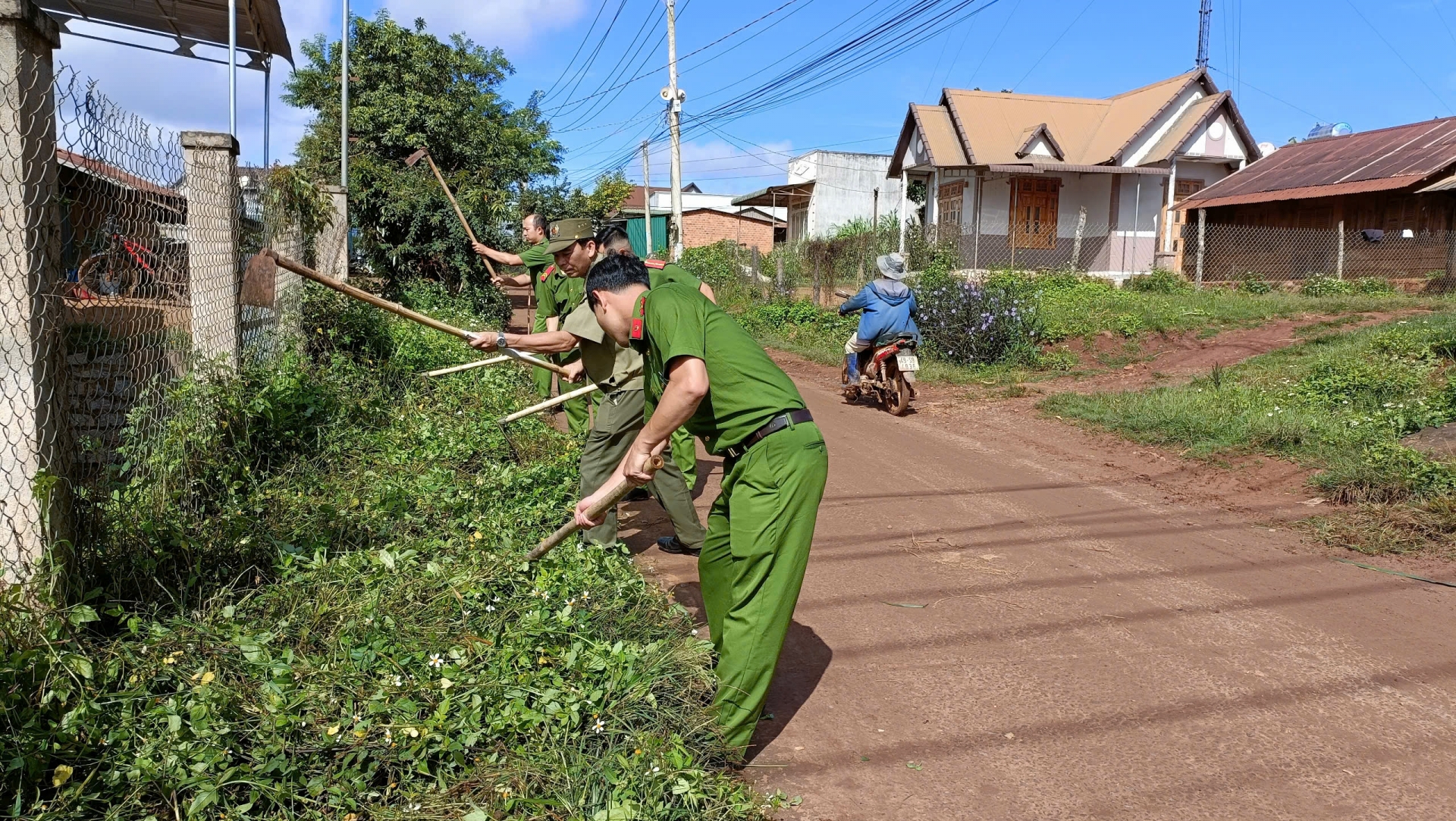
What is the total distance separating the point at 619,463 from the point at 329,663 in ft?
7.56

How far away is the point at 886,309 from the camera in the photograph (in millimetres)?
10234

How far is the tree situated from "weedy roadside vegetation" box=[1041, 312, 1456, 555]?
9.22 m

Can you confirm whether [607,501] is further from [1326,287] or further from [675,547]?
[1326,287]

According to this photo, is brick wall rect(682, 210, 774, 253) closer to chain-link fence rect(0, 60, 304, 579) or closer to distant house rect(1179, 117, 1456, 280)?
distant house rect(1179, 117, 1456, 280)

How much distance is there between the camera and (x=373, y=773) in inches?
117

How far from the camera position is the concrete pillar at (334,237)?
34.4 ft

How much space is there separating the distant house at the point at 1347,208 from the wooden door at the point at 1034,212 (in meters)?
2.93

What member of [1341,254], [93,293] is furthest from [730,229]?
[93,293]

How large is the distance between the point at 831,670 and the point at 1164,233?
74.6 feet

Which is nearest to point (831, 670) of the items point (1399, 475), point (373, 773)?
point (373, 773)

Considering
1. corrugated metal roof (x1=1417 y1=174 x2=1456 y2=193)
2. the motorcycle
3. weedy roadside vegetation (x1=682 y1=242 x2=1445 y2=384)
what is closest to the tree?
weedy roadside vegetation (x1=682 y1=242 x2=1445 y2=384)

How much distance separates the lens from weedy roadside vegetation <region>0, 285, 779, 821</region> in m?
2.80

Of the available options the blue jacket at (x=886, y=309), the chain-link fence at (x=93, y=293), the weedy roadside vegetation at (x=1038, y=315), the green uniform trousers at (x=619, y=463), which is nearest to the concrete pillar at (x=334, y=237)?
the chain-link fence at (x=93, y=293)

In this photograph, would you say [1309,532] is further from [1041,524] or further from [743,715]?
[743,715]
